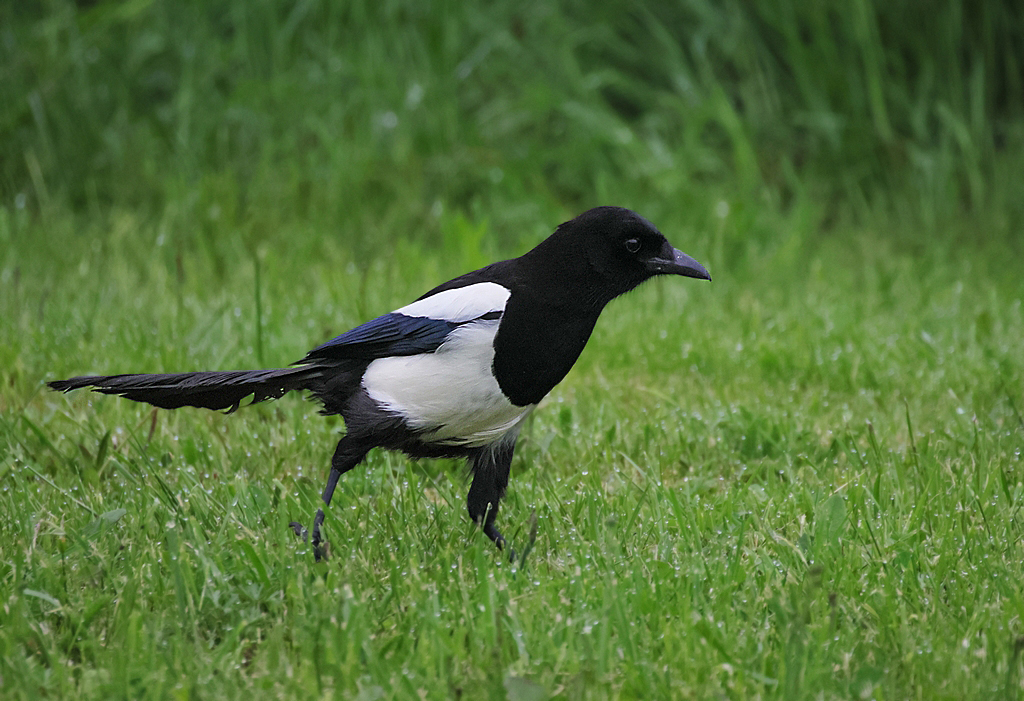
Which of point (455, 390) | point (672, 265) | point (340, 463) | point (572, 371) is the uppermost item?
point (672, 265)

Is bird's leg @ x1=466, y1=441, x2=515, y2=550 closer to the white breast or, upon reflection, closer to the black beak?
the white breast

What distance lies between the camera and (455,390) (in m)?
2.46

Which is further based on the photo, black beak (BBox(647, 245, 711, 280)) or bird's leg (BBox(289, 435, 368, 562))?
black beak (BBox(647, 245, 711, 280))

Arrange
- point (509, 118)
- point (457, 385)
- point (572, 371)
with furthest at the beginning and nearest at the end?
1. point (509, 118)
2. point (572, 371)
3. point (457, 385)

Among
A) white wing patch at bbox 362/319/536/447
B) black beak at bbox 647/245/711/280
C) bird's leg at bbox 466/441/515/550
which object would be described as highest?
black beak at bbox 647/245/711/280

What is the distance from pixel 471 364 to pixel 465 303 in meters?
0.15

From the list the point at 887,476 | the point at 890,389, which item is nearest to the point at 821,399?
the point at 890,389

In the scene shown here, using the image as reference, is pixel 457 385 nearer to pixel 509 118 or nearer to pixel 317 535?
pixel 317 535

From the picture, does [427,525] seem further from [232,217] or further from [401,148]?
[401,148]

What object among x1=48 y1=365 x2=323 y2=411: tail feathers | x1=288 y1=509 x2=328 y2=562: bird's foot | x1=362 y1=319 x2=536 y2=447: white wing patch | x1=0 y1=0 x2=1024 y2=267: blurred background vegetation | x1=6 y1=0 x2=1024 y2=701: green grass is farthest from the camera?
x1=0 y1=0 x2=1024 y2=267: blurred background vegetation

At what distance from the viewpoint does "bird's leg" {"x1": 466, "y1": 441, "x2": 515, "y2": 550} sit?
2629 mm

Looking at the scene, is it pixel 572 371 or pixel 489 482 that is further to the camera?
pixel 572 371

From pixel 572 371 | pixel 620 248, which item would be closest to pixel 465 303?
pixel 620 248

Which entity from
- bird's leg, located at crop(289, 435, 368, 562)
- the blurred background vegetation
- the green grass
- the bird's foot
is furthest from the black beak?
the blurred background vegetation
